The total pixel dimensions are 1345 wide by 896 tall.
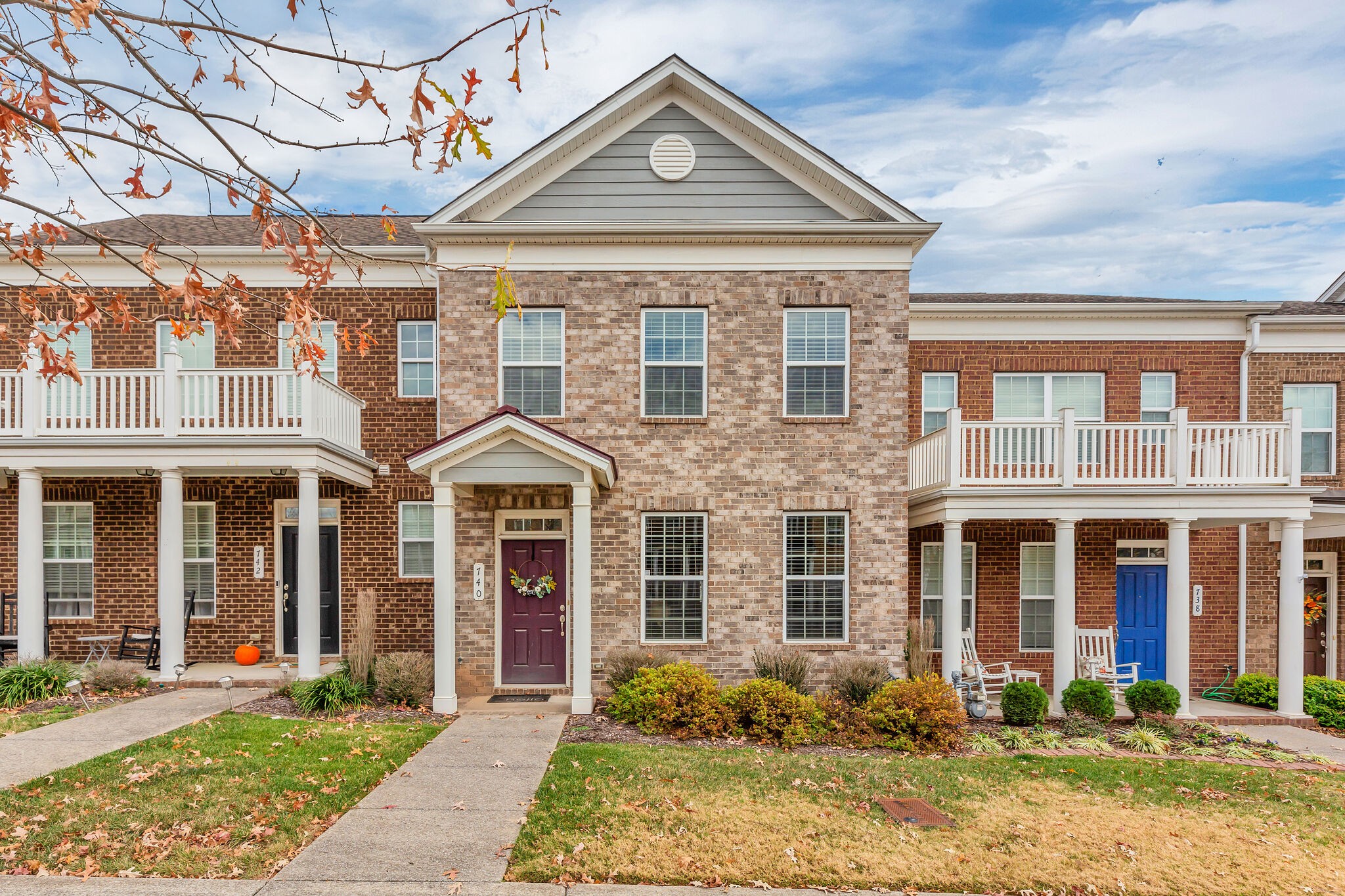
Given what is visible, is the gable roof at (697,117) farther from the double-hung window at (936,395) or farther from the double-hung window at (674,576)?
the double-hung window at (674,576)

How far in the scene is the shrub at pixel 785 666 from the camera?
10.8 m

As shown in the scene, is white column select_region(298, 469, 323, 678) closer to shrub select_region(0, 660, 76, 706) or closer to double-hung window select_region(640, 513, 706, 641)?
shrub select_region(0, 660, 76, 706)

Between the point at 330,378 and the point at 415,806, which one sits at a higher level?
the point at 330,378

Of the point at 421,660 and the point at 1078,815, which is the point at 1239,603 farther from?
the point at 421,660

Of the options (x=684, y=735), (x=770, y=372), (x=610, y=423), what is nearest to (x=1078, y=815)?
(x=684, y=735)

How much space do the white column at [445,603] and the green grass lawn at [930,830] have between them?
268cm

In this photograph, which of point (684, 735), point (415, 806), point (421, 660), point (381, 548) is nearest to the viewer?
point (415, 806)

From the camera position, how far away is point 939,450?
1199 centimetres

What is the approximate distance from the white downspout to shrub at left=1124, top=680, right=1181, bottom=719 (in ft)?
11.5

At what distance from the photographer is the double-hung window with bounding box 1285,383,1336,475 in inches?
544

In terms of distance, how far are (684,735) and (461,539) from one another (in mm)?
4469

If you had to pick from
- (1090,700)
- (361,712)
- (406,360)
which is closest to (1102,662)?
(1090,700)

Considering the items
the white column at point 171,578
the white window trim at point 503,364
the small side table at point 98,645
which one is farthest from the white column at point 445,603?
A: the small side table at point 98,645

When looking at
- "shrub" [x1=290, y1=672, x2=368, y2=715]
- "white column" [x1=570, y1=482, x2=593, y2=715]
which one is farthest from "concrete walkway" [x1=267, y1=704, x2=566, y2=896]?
"shrub" [x1=290, y1=672, x2=368, y2=715]
